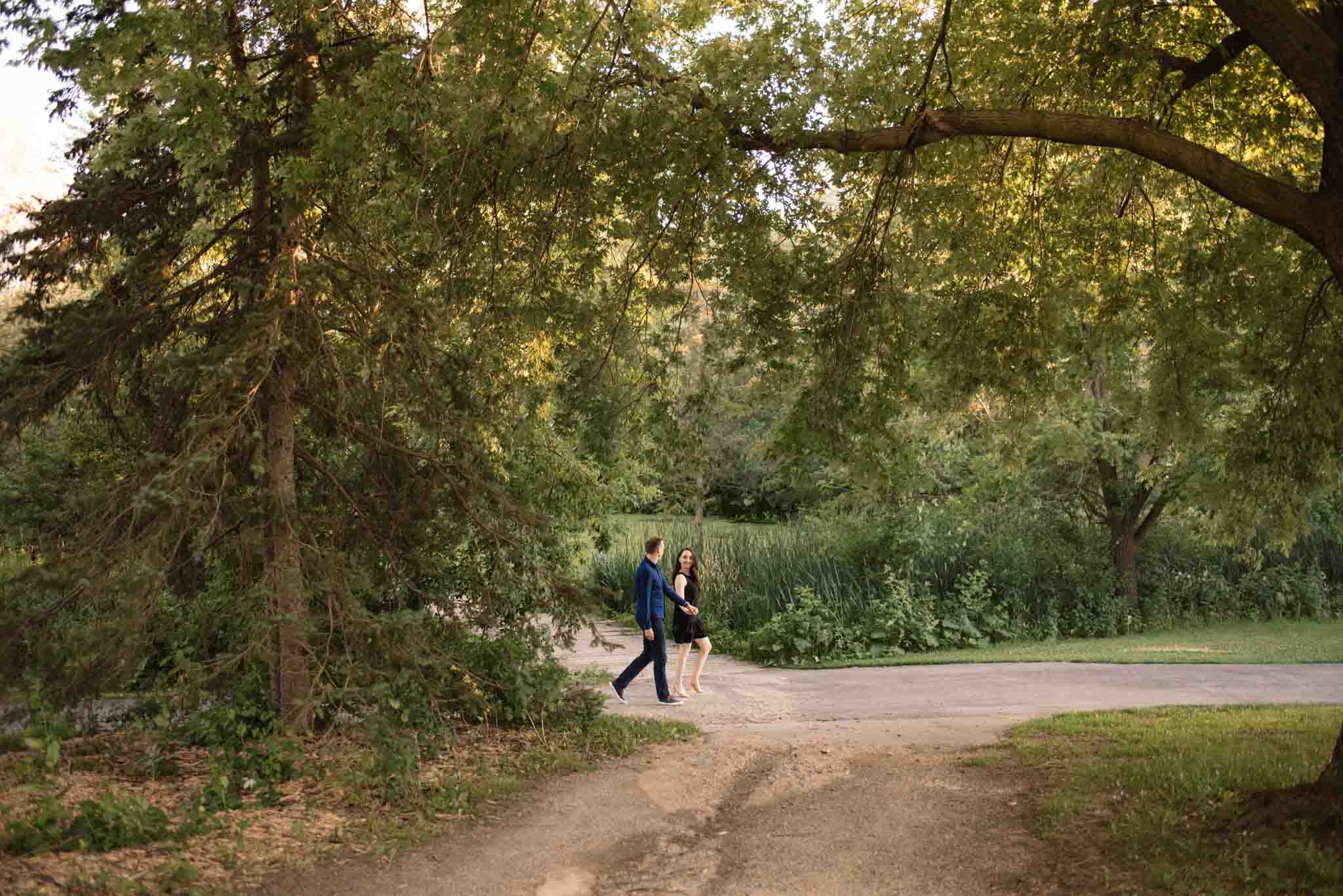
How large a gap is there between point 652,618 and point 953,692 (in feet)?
12.9

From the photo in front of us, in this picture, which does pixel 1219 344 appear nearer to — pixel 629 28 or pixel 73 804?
pixel 629 28

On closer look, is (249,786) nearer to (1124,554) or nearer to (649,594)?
(649,594)

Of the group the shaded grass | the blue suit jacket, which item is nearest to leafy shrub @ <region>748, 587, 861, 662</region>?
the blue suit jacket

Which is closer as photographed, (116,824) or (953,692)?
(116,824)

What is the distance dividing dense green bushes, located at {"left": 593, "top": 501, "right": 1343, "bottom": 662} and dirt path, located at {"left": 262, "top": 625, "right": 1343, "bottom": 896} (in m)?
4.74

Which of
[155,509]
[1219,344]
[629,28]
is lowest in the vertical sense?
[155,509]

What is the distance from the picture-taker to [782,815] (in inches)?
326

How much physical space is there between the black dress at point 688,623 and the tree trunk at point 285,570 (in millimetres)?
5178

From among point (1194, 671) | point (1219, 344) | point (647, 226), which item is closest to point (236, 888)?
point (647, 226)

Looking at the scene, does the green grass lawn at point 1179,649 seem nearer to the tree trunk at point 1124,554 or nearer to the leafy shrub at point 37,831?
the tree trunk at point 1124,554

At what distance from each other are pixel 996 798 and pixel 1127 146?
186 inches

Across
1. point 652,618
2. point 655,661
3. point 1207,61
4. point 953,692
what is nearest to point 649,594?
point 652,618

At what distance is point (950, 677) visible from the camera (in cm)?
1519

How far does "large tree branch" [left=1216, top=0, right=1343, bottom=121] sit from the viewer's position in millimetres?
7316
